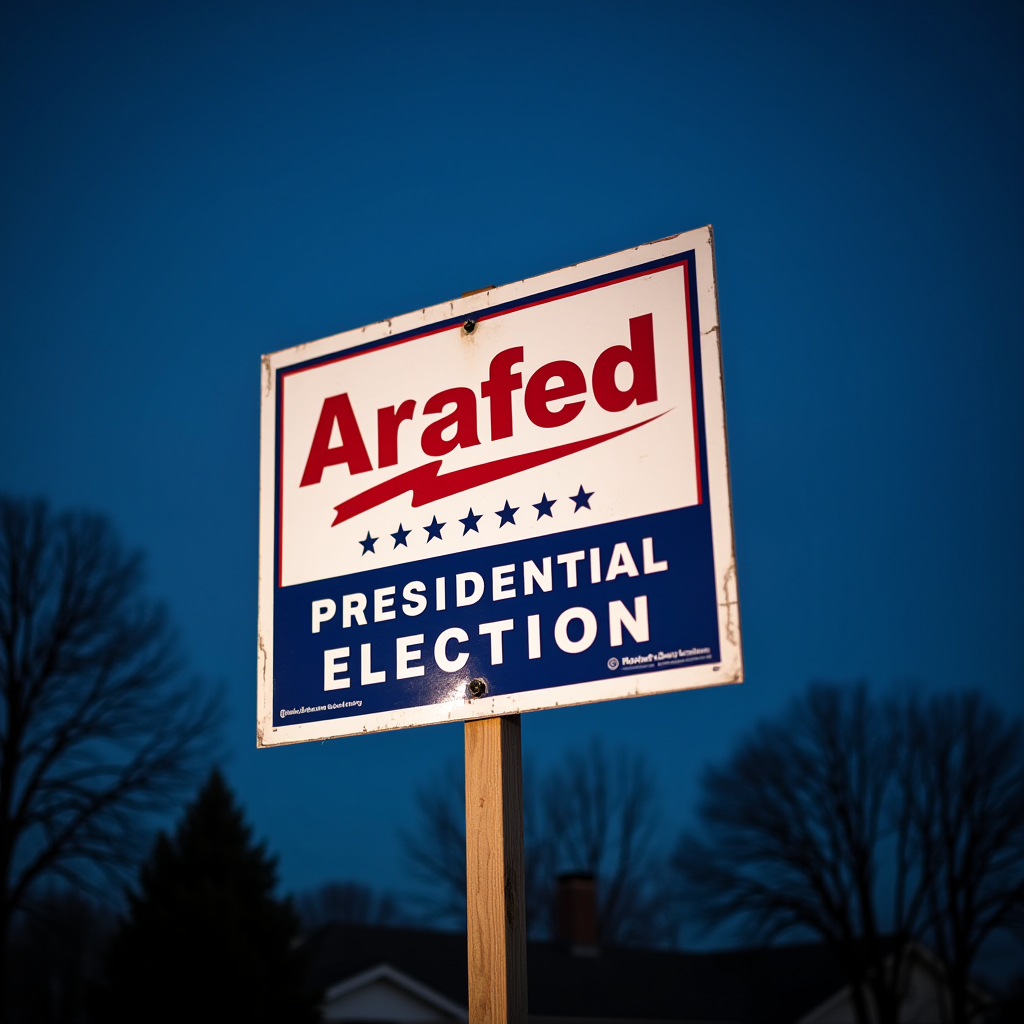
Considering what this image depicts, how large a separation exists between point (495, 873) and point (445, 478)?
1144mm

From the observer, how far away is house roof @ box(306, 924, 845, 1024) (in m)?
32.0

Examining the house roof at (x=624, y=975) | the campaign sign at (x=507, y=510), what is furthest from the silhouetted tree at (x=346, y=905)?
the campaign sign at (x=507, y=510)

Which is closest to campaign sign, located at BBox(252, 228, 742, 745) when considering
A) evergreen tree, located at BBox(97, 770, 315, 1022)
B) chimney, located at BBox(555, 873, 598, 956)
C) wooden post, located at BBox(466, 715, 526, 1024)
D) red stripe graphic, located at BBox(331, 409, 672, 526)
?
red stripe graphic, located at BBox(331, 409, 672, 526)

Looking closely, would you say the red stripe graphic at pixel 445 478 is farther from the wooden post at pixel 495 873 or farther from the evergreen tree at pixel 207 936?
the evergreen tree at pixel 207 936

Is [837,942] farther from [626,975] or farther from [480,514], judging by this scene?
[480,514]

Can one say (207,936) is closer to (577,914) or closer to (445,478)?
(577,914)

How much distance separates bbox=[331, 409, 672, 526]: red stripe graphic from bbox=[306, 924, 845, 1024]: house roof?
27.7 metres

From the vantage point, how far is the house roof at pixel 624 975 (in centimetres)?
3198

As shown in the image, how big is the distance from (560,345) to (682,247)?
1.47 feet

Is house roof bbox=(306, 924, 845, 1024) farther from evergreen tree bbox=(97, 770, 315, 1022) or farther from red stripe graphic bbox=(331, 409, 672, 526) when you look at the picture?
red stripe graphic bbox=(331, 409, 672, 526)

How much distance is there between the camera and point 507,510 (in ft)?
12.3

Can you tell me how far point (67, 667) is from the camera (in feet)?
94.8

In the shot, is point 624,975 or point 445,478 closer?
point 445,478

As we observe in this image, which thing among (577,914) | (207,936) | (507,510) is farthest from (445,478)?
(577,914)
